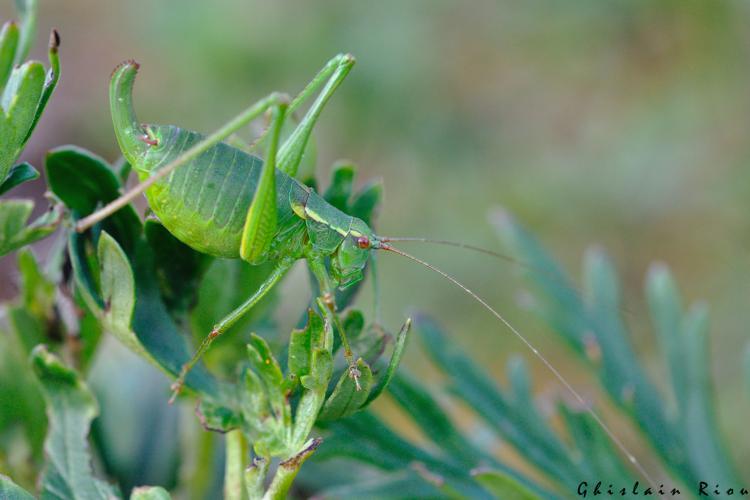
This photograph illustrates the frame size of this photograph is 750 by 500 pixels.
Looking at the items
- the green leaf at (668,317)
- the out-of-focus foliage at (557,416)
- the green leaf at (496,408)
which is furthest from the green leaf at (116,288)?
the green leaf at (668,317)

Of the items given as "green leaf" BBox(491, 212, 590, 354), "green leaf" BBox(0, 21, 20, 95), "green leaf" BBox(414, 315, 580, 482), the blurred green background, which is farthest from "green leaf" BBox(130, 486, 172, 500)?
the blurred green background

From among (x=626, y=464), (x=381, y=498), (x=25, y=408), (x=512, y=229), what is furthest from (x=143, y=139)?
(x=626, y=464)

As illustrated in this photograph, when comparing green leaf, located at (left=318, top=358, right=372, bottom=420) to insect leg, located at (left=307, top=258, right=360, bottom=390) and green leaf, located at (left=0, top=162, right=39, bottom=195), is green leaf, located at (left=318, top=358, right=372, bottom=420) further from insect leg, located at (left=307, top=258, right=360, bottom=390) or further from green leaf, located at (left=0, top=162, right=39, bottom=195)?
green leaf, located at (left=0, top=162, right=39, bottom=195)

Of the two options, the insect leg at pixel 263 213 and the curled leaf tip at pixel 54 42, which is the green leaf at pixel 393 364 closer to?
the insect leg at pixel 263 213

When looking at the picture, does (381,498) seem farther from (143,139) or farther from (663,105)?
(663,105)

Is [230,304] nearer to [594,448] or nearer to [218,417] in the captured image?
[218,417]

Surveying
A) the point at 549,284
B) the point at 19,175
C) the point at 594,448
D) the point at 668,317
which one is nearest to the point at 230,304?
the point at 19,175
